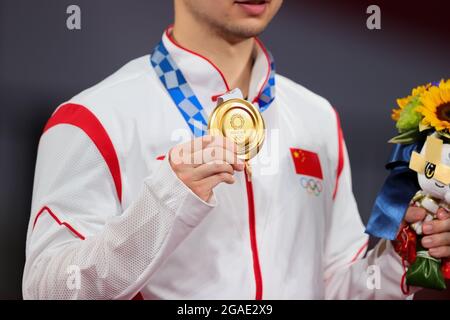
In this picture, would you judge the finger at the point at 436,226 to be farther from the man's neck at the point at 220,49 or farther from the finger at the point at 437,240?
the man's neck at the point at 220,49

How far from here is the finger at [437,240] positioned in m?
1.90

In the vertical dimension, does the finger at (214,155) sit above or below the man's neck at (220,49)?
below

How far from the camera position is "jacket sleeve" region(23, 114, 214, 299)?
68.6 inches

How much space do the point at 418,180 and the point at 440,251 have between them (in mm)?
156

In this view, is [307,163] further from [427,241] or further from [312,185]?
[427,241]

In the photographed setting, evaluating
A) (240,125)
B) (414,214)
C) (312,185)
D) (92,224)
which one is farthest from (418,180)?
(92,224)

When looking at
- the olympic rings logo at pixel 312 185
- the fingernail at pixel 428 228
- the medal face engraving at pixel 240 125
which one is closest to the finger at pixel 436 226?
the fingernail at pixel 428 228

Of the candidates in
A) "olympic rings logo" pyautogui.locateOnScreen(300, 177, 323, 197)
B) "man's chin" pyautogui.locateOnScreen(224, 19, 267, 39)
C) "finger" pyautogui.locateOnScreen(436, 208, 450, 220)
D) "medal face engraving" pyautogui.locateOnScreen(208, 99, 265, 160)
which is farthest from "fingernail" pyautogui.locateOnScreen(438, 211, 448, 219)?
"man's chin" pyautogui.locateOnScreen(224, 19, 267, 39)

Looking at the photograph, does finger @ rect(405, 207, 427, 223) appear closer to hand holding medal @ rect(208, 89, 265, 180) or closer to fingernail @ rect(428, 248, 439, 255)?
fingernail @ rect(428, 248, 439, 255)

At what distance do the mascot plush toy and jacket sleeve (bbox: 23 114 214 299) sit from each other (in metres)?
0.44

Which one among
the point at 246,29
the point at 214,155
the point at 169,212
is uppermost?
the point at 246,29

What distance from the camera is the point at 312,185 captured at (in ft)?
6.87

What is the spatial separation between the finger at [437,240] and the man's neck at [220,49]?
521mm
